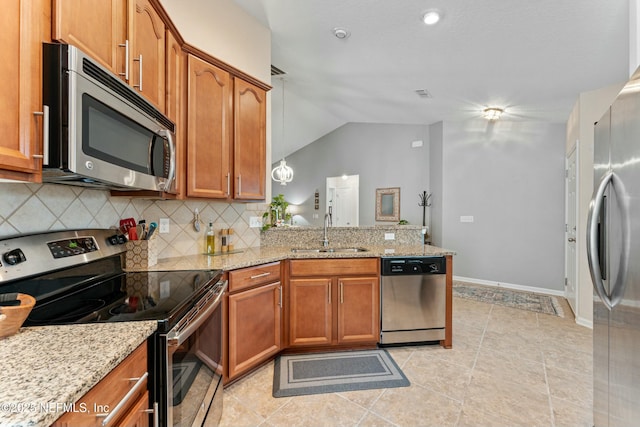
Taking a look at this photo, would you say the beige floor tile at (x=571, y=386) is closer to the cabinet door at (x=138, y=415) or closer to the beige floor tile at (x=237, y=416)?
the beige floor tile at (x=237, y=416)

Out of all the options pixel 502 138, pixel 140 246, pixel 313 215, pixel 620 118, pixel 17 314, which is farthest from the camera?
pixel 313 215

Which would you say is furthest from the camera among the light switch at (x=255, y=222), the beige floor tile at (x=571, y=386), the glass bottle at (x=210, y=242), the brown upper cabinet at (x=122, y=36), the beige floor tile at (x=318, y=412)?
the light switch at (x=255, y=222)

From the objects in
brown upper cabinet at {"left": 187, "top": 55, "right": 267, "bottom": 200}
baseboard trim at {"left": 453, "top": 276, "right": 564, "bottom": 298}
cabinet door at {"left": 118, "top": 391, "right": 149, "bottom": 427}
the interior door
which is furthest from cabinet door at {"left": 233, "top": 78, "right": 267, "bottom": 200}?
baseboard trim at {"left": 453, "top": 276, "right": 564, "bottom": 298}

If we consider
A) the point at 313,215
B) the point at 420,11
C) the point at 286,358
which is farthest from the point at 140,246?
the point at 313,215

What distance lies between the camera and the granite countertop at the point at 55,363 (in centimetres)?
56

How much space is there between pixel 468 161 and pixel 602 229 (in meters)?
4.22

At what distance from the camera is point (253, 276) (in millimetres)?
2125

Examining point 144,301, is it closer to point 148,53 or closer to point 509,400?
point 148,53

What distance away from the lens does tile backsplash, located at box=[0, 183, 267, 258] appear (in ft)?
4.12

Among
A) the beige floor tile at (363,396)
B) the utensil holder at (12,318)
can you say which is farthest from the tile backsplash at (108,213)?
the beige floor tile at (363,396)

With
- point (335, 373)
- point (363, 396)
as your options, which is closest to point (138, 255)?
point (335, 373)

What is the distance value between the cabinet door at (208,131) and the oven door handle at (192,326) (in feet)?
2.65

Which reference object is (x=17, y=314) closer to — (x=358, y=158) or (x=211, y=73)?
(x=211, y=73)

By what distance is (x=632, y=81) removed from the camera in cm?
106
